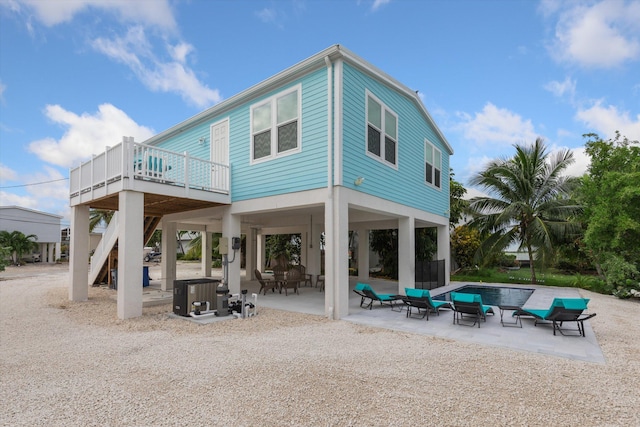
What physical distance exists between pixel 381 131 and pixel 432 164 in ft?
17.5

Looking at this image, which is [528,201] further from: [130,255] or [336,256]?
[130,255]

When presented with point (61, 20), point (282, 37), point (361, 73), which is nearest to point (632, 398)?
point (361, 73)

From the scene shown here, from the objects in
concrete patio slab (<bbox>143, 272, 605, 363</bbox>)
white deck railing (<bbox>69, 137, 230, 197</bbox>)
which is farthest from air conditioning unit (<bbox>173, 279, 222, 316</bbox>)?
white deck railing (<bbox>69, 137, 230, 197</bbox>)

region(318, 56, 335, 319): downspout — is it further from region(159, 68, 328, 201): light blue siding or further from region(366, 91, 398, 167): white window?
region(366, 91, 398, 167): white window

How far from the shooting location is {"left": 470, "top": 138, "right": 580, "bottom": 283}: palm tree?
53.6 feet

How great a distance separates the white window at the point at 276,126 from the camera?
9.27 m

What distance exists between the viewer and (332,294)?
27.5 ft

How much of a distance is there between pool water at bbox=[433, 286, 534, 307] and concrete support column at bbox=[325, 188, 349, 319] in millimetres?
5002

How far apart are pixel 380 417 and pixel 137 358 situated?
397cm

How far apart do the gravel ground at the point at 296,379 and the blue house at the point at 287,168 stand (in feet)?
7.72

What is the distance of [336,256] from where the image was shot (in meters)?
8.23

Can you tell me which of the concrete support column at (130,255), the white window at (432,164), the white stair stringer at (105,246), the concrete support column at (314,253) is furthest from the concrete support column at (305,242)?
the concrete support column at (130,255)

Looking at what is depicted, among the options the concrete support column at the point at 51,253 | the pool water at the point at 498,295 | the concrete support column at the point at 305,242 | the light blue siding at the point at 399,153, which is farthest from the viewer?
the concrete support column at the point at 51,253

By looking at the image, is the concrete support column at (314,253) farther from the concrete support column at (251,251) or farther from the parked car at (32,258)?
the parked car at (32,258)
